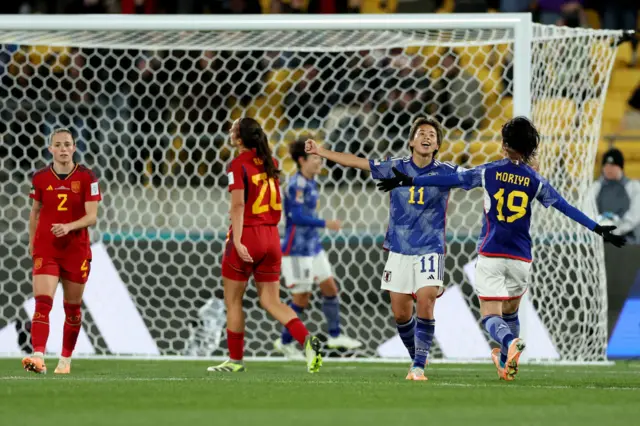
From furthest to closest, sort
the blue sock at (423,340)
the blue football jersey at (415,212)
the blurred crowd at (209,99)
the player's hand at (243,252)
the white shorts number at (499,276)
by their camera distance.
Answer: the blurred crowd at (209,99)
the player's hand at (243,252)
the blue football jersey at (415,212)
the blue sock at (423,340)
the white shorts number at (499,276)

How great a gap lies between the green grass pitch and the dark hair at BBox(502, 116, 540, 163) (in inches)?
52.7

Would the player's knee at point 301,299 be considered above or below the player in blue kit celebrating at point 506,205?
below

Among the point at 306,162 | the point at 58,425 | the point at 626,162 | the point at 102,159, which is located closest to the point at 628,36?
the point at 306,162

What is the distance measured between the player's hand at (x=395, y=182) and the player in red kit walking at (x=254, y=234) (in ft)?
4.03

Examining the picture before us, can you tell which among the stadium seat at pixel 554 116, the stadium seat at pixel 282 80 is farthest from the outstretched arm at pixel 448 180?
the stadium seat at pixel 282 80

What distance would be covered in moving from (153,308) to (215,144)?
200cm

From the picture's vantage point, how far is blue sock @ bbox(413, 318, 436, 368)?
7.06 m

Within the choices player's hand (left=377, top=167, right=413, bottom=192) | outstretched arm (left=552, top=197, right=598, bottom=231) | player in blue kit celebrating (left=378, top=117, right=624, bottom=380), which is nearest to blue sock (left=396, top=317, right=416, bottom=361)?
player in blue kit celebrating (left=378, top=117, right=624, bottom=380)

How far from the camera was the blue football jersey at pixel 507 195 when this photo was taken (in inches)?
273

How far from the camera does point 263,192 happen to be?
7809 millimetres

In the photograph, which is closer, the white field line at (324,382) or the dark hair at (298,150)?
the white field line at (324,382)

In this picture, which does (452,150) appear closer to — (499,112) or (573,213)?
(499,112)

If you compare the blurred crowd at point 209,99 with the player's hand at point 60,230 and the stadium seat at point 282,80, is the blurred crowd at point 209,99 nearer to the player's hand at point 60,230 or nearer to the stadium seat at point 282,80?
the stadium seat at point 282,80

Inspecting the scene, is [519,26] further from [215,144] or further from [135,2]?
[135,2]
